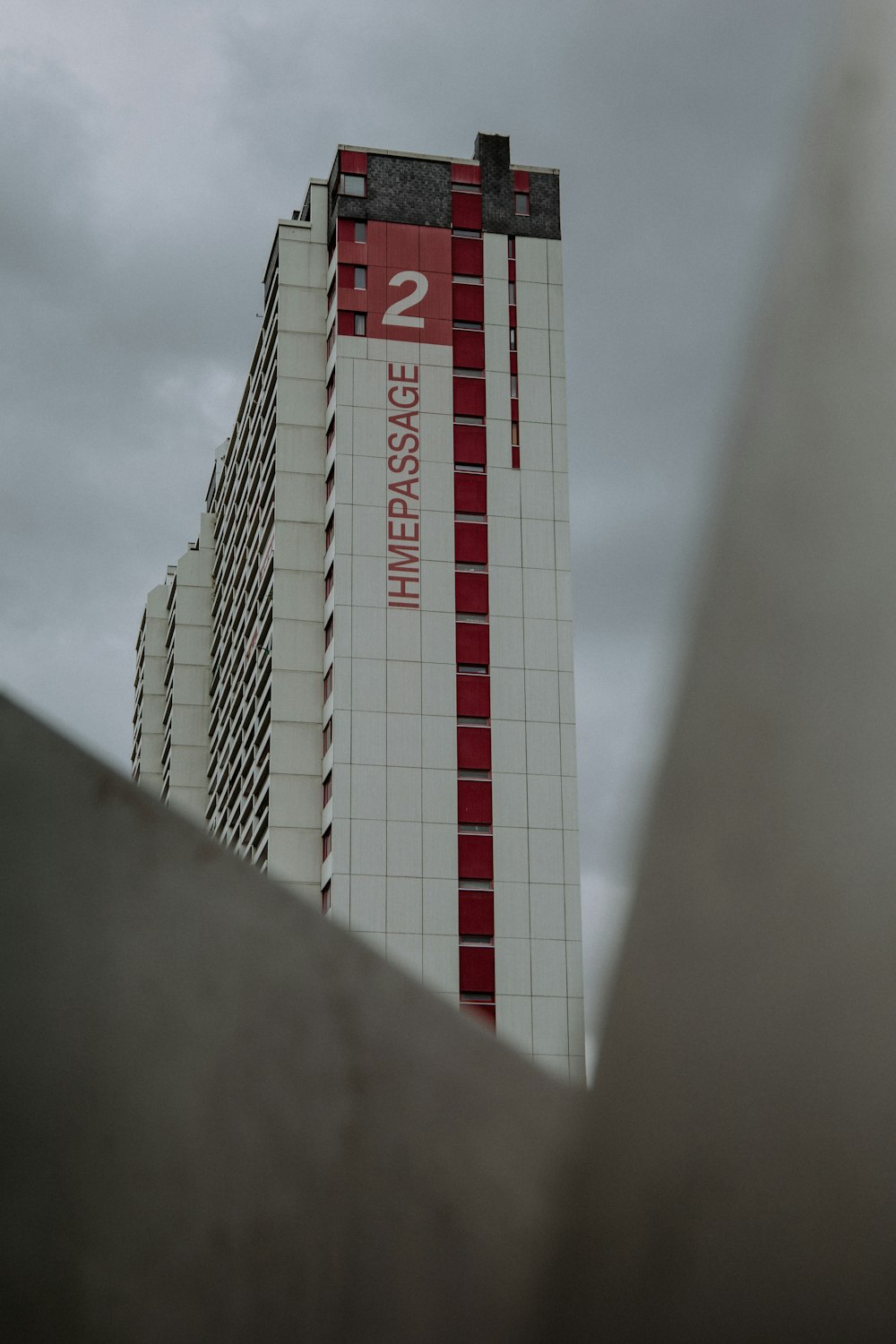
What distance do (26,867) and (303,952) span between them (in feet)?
2.44

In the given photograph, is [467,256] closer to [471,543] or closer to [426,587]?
[471,543]

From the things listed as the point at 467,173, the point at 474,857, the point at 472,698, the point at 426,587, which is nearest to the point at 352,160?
the point at 467,173

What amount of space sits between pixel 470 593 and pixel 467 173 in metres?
11.7

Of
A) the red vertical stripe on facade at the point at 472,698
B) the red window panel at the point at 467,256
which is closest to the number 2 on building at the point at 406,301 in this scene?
the red window panel at the point at 467,256

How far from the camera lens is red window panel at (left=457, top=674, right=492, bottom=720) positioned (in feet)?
126

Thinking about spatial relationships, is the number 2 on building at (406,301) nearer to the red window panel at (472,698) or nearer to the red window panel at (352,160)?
the red window panel at (352,160)

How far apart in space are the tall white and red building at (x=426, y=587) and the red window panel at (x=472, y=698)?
5cm

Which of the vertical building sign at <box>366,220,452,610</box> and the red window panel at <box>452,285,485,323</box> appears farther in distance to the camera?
the red window panel at <box>452,285,485,323</box>

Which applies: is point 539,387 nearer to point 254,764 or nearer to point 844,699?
point 254,764

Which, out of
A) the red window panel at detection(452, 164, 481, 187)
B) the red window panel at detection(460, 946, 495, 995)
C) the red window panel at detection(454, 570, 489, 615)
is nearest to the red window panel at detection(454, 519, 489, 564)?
the red window panel at detection(454, 570, 489, 615)

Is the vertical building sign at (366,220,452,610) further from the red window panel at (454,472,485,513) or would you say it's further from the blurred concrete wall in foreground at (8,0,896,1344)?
the blurred concrete wall in foreground at (8,0,896,1344)

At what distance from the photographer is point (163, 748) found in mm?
63500

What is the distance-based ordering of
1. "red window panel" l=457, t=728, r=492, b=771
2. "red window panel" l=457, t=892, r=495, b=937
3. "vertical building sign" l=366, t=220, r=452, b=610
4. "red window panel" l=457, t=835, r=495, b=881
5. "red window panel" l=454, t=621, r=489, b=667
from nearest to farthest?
"red window panel" l=457, t=892, r=495, b=937 → "red window panel" l=457, t=835, r=495, b=881 → "red window panel" l=457, t=728, r=492, b=771 → "red window panel" l=454, t=621, r=489, b=667 → "vertical building sign" l=366, t=220, r=452, b=610

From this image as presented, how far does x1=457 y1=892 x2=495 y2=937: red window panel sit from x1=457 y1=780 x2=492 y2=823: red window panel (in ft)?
4.86
